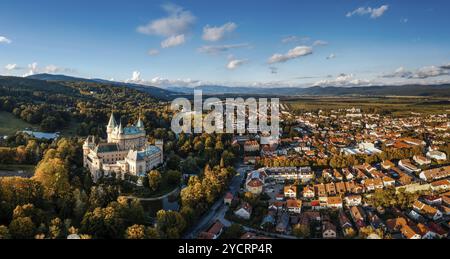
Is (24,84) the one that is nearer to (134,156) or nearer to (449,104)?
(134,156)

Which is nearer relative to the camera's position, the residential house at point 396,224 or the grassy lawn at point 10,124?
the residential house at point 396,224

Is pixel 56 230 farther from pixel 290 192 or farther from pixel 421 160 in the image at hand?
pixel 421 160

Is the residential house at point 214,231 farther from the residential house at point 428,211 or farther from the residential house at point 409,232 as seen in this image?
the residential house at point 428,211

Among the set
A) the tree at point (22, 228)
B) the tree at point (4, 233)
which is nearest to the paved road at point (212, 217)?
the tree at point (22, 228)

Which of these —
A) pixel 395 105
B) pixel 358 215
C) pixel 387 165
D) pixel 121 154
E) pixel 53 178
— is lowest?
pixel 358 215

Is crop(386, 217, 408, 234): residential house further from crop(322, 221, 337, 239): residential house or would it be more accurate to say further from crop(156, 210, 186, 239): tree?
crop(156, 210, 186, 239): tree

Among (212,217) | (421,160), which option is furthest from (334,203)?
(421,160)
